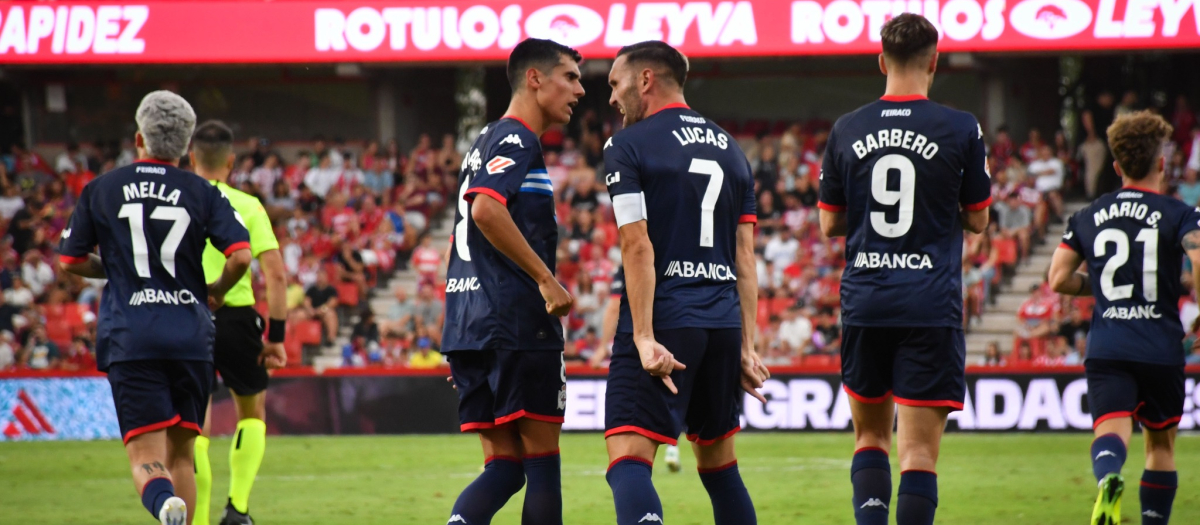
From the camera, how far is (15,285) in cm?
2102

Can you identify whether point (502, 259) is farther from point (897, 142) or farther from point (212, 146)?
point (212, 146)

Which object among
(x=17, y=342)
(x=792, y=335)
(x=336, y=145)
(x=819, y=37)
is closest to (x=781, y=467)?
(x=792, y=335)

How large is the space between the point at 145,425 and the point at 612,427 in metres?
2.16

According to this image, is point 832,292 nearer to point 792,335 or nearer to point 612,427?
point 792,335

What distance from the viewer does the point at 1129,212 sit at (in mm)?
6418

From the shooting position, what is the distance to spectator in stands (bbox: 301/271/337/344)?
800 inches

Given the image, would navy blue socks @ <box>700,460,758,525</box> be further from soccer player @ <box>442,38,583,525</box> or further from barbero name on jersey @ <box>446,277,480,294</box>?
barbero name on jersey @ <box>446,277,480,294</box>

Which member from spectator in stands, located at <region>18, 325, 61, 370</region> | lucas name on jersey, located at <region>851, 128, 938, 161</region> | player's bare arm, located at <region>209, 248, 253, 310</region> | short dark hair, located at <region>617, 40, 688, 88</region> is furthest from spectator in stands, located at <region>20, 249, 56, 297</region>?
lucas name on jersey, located at <region>851, 128, 938, 161</region>

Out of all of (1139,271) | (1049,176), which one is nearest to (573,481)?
(1139,271)

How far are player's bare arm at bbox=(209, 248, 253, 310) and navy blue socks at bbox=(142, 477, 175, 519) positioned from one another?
3.19ft

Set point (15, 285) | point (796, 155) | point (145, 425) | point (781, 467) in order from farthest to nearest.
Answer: point (796, 155), point (15, 285), point (781, 467), point (145, 425)

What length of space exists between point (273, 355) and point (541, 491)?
2740 mm

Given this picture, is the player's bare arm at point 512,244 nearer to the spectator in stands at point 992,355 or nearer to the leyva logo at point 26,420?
the leyva logo at point 26,420

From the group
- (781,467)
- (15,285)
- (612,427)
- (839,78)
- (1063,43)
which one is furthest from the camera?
(839,78)
